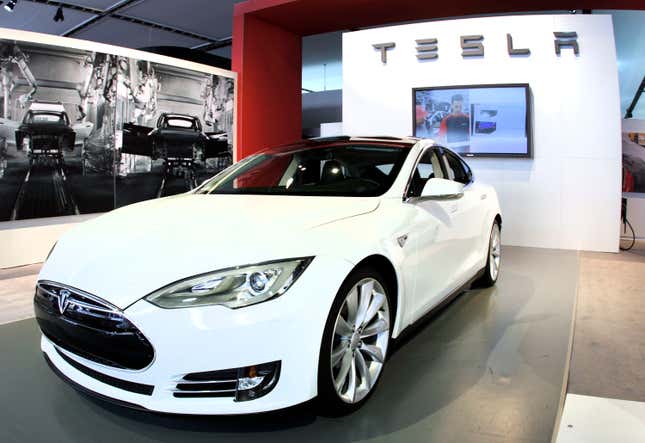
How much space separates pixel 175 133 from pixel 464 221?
4666mm

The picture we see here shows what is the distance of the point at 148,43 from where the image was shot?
456 inches

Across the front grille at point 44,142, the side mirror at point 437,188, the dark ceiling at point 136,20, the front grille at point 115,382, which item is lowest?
the front grille at point 115,382

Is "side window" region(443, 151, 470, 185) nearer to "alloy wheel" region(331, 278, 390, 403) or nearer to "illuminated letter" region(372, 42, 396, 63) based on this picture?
"alloy wheel" region(331, 278, 390, 403)

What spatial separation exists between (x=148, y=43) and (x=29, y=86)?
7483 millimetres

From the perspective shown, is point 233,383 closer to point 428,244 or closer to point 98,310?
point 98,310

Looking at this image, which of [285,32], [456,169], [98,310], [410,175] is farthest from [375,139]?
[285,32]

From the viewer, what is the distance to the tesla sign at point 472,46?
19.3ft

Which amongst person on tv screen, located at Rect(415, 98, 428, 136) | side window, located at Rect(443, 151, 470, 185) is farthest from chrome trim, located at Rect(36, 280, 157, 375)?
person on tv screen, located at Rect(415, 98, 428, 136)

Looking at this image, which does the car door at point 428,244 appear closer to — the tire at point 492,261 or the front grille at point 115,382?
the tire at point 492,261

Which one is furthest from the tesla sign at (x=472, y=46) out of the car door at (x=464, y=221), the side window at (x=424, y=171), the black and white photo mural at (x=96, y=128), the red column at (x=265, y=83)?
the side window at (x=424, y=171)

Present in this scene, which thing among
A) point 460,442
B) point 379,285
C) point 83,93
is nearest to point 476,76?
point 83,93

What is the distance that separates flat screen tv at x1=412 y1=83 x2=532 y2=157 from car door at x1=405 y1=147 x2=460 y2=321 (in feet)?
11.6

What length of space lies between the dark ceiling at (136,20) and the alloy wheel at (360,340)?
8.09 metres

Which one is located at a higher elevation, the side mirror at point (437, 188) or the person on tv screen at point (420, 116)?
the person on tv screen at point (420, 116)
